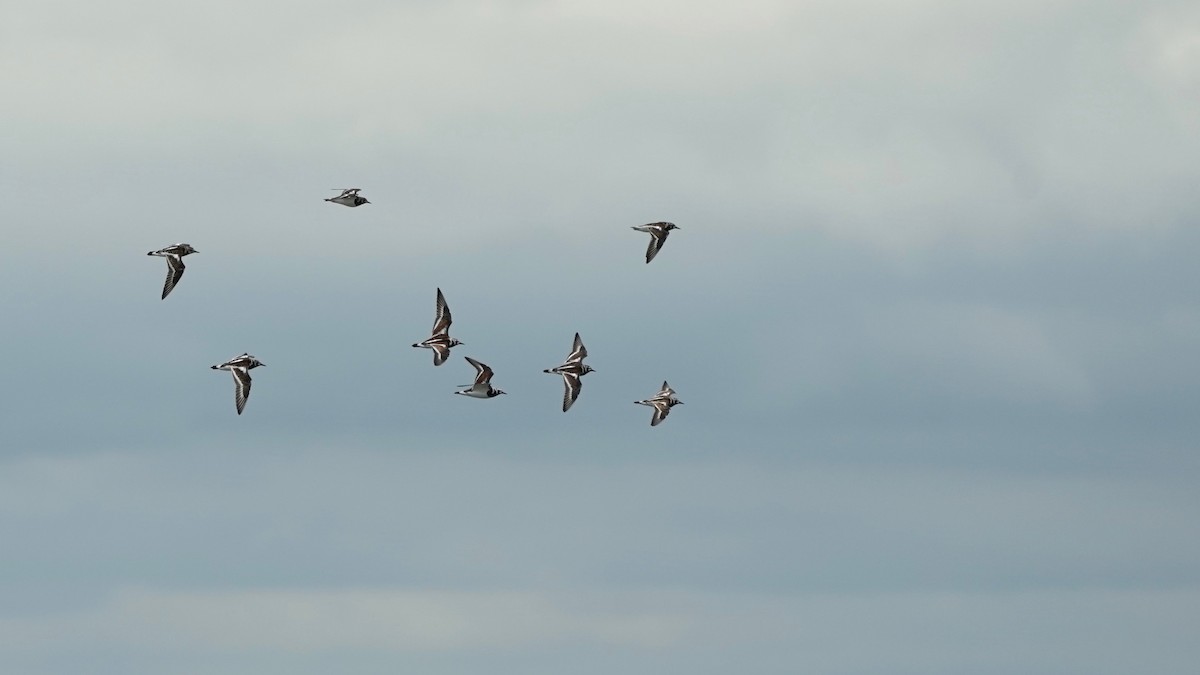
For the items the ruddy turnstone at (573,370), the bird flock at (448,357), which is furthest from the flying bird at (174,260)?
the ruddy turnstone at (573,370)

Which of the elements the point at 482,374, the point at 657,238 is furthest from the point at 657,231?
the point at 482,374

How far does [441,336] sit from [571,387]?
39.6ft

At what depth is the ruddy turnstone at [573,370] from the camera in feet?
532

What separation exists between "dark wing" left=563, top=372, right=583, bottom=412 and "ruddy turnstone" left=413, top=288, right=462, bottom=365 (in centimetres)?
924

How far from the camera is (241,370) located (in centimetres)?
14788

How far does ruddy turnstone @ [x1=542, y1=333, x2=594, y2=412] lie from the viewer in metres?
162

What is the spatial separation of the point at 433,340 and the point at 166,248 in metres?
19.8

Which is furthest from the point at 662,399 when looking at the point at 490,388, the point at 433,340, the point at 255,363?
the point at 255,363

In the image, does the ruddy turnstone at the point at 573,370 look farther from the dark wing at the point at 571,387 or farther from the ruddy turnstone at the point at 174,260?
the ruddy turnstone at the point at 174,260

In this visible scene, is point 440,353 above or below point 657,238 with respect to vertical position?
below

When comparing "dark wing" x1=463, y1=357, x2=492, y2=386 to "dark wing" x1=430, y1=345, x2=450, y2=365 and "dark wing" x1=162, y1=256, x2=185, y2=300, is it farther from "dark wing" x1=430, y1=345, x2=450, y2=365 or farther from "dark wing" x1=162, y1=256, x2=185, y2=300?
"dark wing" x1=162, y1=256, x2=185, y2=300

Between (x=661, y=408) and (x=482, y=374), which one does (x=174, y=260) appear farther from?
(x=661, y=408)

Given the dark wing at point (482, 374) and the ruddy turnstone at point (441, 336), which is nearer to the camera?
the ruddy turnstone at point (441, 336)

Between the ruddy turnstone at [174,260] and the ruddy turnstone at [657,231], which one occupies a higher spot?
the ruddy turnstone at [657,231]
